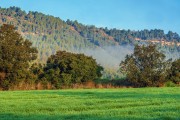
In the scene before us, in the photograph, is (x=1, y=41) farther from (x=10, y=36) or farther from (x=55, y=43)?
(x=55, y=43)

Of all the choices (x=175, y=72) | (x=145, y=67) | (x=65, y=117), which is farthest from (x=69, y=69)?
(x=65, y=117)

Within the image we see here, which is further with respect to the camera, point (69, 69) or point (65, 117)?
point (69, 69)

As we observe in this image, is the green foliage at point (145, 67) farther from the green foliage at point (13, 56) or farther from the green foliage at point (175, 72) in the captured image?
the green foliage at point (13, 56)

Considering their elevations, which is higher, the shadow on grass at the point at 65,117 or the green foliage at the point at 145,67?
the green foliage at the point at 145,67

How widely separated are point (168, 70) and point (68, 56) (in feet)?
38.9

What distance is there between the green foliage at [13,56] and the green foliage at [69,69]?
392cm

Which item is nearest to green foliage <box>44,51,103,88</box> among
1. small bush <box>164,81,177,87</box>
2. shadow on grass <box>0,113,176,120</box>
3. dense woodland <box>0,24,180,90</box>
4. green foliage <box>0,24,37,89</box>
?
dense woodland <box>0,24,180,90</box>

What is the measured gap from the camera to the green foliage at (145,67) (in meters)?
44.8

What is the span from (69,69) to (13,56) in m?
9.05

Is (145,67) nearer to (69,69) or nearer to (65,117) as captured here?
(69,69)

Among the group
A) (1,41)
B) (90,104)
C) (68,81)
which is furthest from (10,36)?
(90,104)

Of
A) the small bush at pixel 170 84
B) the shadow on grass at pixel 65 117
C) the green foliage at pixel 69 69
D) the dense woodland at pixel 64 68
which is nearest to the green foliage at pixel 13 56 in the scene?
the dense woodland at pixel 64 68

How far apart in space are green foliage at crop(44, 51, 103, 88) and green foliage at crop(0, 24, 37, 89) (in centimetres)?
392

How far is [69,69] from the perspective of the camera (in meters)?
47.3
